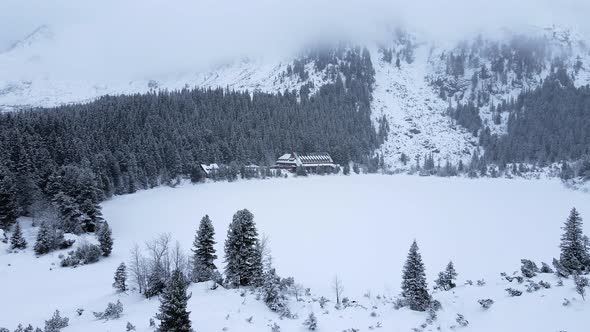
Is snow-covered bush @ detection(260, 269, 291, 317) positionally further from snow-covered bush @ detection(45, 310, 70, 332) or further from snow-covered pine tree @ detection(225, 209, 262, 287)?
snow-covered bush @ detection(45, 310, 70, 332)

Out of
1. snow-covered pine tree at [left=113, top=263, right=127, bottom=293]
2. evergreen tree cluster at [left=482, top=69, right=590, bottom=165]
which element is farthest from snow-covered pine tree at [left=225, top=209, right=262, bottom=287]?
evergreen tree cluster at [left=482, top=69, right=590, bottom=165]

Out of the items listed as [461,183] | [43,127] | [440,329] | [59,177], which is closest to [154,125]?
[43,127]

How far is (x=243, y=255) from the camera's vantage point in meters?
34.3

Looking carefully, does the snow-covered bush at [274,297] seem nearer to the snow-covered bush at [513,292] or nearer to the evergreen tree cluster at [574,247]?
the snow-covered bush at [513,292]

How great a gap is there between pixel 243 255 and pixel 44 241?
30538mm

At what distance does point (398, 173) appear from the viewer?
146875mm

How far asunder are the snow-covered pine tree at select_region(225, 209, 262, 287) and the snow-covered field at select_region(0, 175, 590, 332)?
2.25 metres

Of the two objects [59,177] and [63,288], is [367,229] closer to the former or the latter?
[63,288]

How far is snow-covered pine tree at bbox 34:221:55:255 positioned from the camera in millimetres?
48875

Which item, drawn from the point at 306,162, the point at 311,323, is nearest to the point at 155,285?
the point at 311,323

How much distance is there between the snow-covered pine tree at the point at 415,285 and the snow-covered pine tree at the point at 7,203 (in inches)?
2174

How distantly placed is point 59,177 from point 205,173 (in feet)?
168

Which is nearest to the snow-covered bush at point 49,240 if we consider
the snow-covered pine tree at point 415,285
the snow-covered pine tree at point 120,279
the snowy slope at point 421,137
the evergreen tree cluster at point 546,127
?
the snow-covered pine tree at point 120,279

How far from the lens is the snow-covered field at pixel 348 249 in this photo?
26.8 metres
